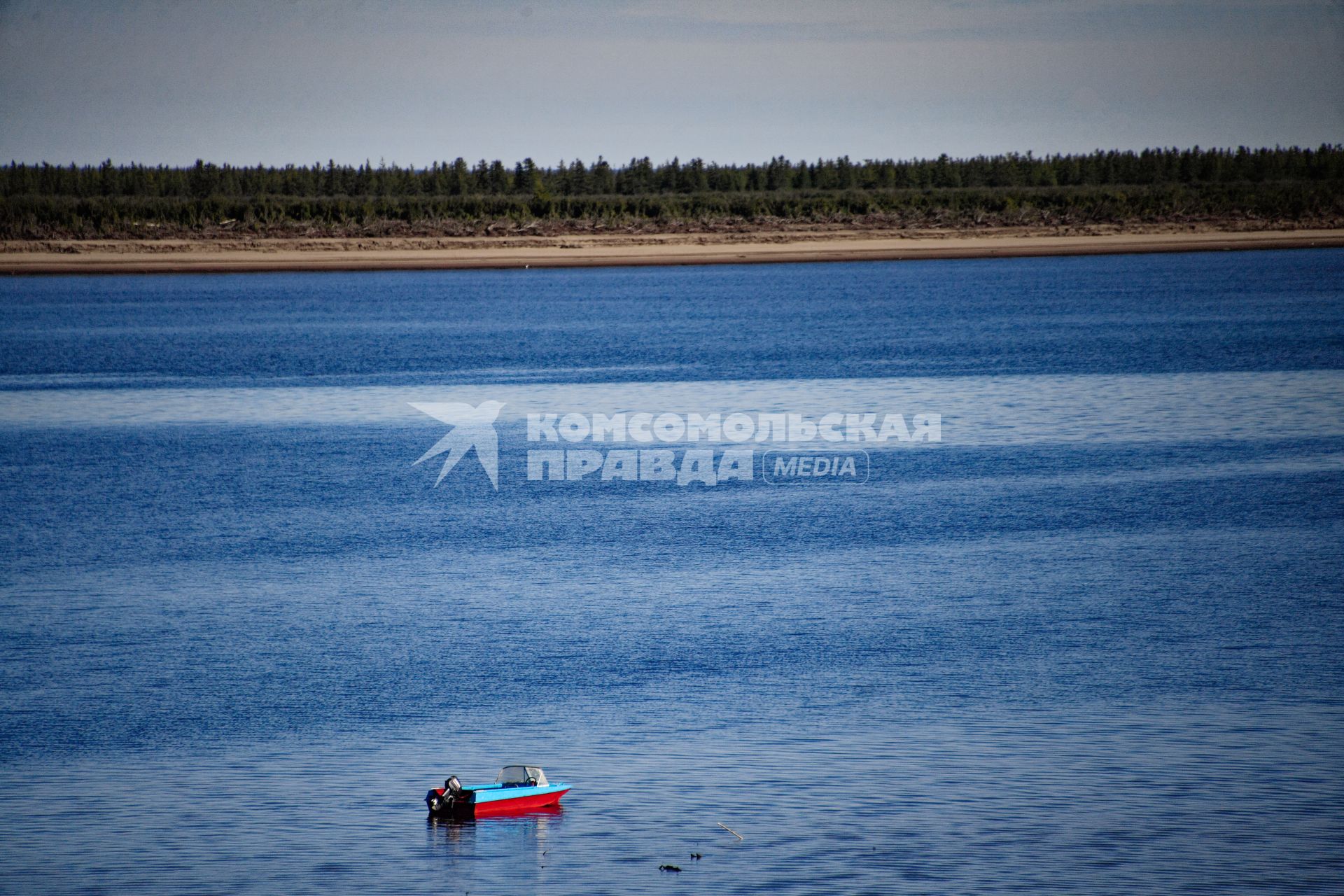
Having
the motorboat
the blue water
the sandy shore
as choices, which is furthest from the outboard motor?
the sandy shore

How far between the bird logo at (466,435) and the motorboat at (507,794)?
1998cm

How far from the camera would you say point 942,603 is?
77.3ft

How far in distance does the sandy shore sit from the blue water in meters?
105

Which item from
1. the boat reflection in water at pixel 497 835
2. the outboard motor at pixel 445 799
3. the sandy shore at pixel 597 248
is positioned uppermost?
the sandy shore at pixel 597 248

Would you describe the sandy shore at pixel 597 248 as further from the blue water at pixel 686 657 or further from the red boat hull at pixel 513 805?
the red boat hull at pixel 513 805

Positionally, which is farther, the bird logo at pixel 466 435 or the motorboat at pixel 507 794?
the bird logo at pixel 466 435

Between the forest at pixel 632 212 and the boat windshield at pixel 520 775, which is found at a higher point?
the forest at pixel 632 212

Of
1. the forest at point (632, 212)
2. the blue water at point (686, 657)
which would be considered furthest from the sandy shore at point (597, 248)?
the blue water at point (686, 657)

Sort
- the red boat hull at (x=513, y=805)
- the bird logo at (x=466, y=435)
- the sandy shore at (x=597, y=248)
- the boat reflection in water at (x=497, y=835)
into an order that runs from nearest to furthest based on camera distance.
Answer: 1. the boat reflection in water at (x=497, y=835)
2. the red boat hull at (x=513, y=805)
3. the bird logo at (x=466, y=435)
4. the sandy shore at (x=597, y=248)

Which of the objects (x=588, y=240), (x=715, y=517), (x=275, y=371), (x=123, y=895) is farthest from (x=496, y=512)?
(x=588, y=240)

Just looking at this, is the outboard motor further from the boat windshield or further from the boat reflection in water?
the boat windshield

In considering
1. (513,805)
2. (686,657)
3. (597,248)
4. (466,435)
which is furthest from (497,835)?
(597,248)

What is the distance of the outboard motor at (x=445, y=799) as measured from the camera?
14.9 meters

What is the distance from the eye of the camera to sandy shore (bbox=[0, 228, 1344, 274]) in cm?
14938
